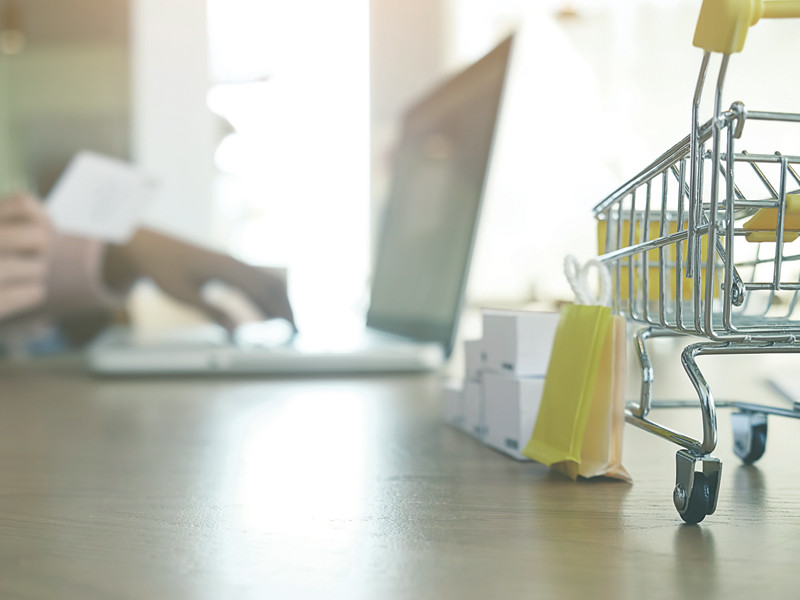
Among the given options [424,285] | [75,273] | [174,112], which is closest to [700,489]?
[424,285]

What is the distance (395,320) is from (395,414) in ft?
1.83

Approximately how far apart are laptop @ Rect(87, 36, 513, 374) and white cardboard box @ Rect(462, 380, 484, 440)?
38 cm

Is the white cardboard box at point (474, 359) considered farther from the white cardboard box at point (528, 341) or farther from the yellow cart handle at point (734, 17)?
the yellow cart handle at point (734, 17)

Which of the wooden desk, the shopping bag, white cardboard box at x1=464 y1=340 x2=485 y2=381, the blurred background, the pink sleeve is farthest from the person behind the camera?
the blurred background

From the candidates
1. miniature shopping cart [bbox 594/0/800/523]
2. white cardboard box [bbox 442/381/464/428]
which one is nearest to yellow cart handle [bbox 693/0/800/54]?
miniature shopping cart [bbox 594/0/800/523]

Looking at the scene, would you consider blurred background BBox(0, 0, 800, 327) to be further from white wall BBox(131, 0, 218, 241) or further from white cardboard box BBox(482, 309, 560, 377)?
white cardboard box BBox(482, 309, 560, 377)

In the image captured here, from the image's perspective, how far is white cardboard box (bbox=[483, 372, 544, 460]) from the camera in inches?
21.0

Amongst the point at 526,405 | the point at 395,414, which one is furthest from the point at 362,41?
the point at 526,405

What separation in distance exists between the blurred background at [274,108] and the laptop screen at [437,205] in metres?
0.41

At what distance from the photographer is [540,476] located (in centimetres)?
49

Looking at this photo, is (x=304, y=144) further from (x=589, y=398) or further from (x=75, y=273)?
(x=589, y=398)

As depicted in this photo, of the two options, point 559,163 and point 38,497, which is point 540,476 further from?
point 559,163

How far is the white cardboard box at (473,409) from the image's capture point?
63cm

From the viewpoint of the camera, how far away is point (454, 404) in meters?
0.70
